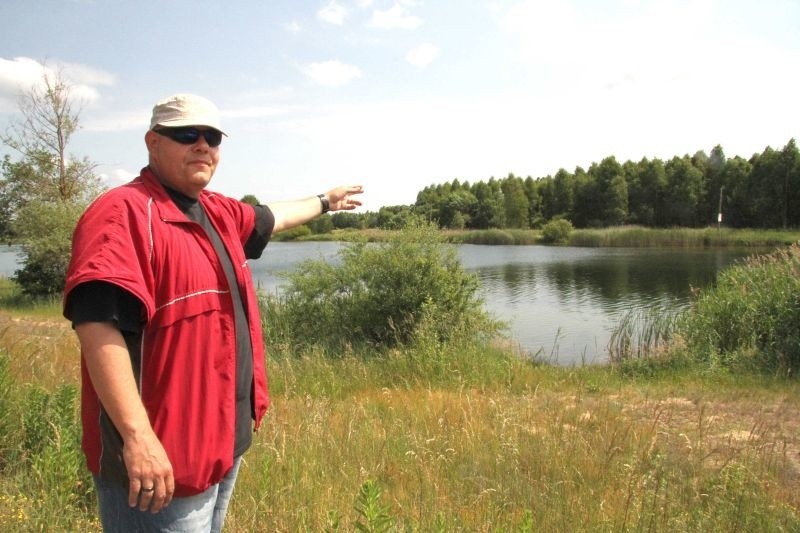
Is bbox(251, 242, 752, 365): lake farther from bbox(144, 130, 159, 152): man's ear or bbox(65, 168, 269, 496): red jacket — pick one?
bbox(144, 130, 159, 152): man's ear

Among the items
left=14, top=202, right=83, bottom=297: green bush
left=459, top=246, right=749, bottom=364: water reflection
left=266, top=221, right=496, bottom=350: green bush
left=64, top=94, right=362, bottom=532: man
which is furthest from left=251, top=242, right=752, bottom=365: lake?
left=64, top=94, right=362, bottom=532: man

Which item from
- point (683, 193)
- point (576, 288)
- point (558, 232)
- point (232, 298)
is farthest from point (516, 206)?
point (232, 298)

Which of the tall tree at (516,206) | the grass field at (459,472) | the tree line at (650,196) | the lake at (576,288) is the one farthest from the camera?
the tall tree at (516,206)

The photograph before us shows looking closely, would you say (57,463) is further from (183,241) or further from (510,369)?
(510,369)

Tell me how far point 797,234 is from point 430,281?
44.1 metres

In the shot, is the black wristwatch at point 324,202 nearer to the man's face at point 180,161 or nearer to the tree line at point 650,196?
the man's face at point 180,161

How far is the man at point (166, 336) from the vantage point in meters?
1.54

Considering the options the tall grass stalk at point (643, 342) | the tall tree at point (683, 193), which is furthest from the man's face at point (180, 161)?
the tall tree at point (683, 193)

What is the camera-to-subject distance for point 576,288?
22.0m

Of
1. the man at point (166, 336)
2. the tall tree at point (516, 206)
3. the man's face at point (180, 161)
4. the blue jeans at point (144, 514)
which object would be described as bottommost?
the blue jeans at point (144, 514)

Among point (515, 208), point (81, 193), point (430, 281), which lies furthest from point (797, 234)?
point (81, 193)

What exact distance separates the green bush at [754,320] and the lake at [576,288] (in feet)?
6.94

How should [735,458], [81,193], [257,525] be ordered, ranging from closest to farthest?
[257,525]
[735,458]
[81,193]

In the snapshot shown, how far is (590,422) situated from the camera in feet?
15.7
